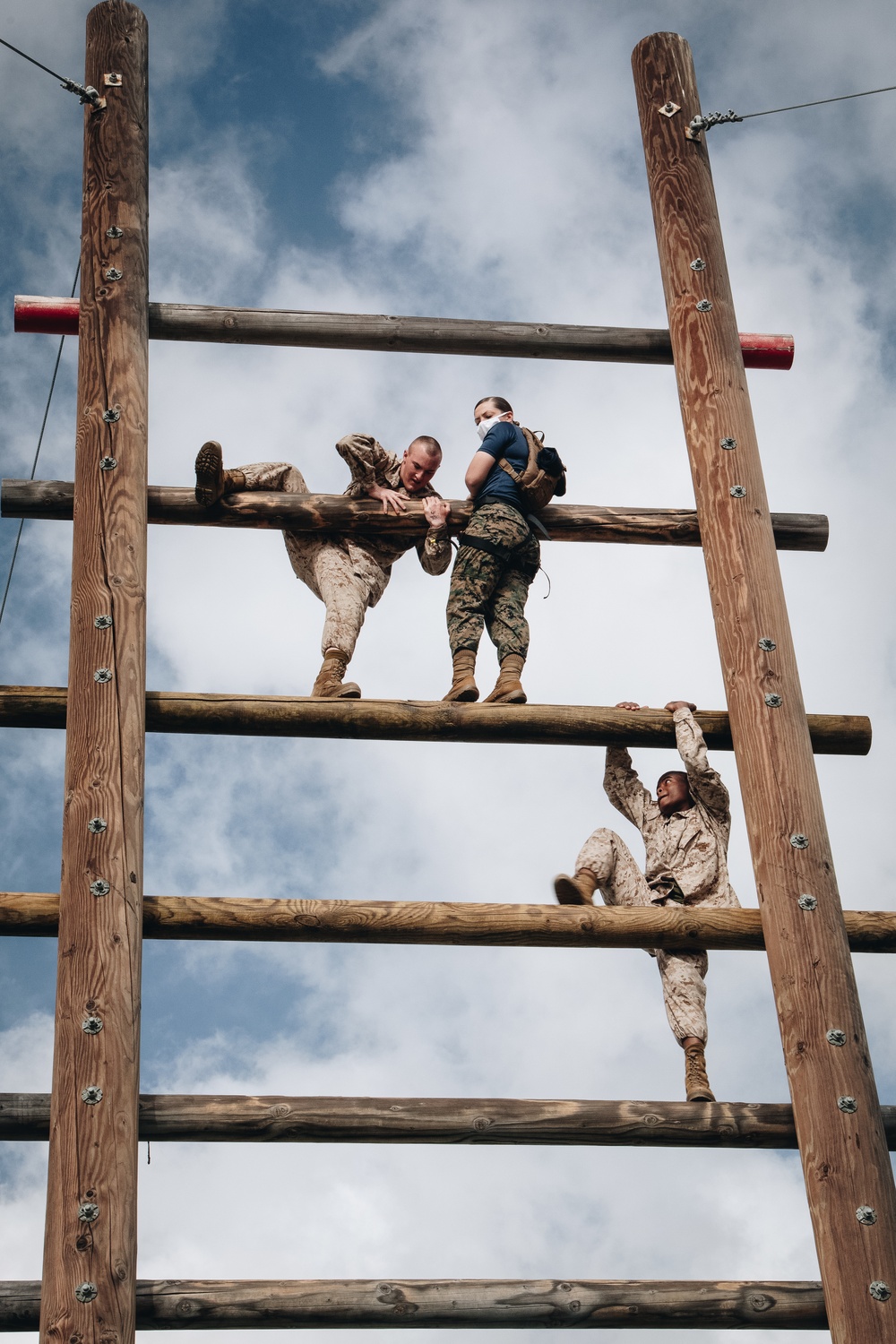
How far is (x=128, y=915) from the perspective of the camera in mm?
5938

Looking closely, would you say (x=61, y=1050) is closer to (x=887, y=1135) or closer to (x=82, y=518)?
(x=82, y=518)

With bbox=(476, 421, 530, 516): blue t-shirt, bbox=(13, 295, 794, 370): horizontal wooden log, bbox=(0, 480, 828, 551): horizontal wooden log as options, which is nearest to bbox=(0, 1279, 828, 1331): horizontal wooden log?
bbox=(0, 480, 828, 551): horizontal wooden log

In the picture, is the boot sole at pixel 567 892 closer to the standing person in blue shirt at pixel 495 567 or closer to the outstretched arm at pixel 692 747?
the outstretched arm at pixel 692 747

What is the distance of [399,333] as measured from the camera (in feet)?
24.9

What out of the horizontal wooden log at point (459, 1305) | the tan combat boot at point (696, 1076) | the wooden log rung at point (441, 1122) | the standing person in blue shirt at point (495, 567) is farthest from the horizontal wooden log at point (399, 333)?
the horizontal wooden log at point (459, 1305)

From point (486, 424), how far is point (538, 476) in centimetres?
65

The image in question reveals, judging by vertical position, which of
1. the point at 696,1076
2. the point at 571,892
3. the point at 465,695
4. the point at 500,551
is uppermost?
the point at 500,551

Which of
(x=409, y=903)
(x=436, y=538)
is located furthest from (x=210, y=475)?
(x=409, y=903)

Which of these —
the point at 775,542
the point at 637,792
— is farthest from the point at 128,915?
the point at 775,542

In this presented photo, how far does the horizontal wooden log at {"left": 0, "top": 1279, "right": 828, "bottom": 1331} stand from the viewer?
5438 millimetres

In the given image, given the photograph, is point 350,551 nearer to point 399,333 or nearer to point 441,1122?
point 399,333

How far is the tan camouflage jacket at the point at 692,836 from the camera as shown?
23.6 feet

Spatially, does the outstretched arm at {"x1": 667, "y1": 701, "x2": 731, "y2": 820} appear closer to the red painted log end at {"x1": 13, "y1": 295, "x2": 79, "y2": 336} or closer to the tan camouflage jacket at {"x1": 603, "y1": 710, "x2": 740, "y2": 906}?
the tan camouflage jacket at {"x1": 603, "y1": 710, "x2": 740, "y2": 906}

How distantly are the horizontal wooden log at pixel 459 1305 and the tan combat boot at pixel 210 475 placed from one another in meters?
3.15
